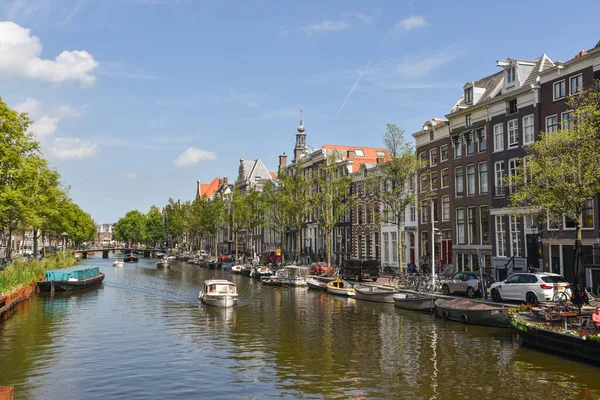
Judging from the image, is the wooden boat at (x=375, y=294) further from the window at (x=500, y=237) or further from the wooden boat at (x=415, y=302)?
the window at (x=500, y=237)

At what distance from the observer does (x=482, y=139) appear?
52344 mm

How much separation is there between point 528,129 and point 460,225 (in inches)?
510

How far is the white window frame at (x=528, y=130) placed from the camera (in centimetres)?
4553

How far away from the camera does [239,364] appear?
934 inches

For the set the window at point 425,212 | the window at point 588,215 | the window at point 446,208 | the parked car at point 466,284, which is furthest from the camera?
the window at point 425,212

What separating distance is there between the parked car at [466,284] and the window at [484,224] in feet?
28.3

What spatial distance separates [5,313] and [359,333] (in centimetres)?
2433

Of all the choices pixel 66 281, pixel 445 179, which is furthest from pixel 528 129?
pixel 66 281

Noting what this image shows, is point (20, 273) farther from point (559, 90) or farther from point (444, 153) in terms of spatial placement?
point (559, 90)

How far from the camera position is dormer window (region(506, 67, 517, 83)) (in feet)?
161

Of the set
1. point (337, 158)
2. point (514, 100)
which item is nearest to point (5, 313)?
point (514, 100)

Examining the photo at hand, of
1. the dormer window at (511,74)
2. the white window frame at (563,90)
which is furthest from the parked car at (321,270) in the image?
the white window frame at (563,90)

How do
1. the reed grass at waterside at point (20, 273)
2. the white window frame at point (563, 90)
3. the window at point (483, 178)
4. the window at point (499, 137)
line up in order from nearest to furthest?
the white window frame at point (563, 90) → the reed grass at waterside at point (20, 273) → the window at point (499, 137) → the window at point (483, 178)

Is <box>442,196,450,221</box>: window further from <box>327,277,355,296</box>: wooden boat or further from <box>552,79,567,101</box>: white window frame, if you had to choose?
<box>552,79,567,101</box>: white window frame
